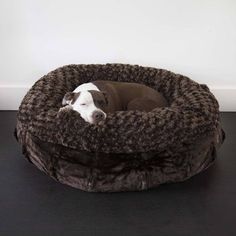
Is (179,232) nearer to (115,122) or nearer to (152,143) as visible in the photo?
(152,143)

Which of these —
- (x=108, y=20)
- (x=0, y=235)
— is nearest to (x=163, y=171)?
(x=0, y=235)

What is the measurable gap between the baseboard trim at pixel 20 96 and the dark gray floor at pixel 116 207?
80cm

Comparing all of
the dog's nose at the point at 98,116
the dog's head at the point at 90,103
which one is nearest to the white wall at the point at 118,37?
the dog's head at the point at 90,103

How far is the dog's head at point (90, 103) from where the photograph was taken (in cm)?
178

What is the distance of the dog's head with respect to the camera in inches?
70.1

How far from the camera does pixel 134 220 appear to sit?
1597 mm

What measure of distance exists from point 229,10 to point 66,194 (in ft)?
5.21

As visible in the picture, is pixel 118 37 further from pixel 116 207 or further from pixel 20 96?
pixel 116 207

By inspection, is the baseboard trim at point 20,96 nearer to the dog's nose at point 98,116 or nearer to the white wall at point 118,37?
A: the white wall at point 118,37

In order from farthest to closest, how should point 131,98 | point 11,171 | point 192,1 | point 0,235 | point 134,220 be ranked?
point 192,1 → point 131,98 → point 11,171 → point 134,220 → point 0,235

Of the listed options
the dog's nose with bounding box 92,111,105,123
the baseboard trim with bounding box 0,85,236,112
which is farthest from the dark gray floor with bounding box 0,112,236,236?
the baseboard trim with bounding box 0,85,236,112

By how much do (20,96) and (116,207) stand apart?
134 cm

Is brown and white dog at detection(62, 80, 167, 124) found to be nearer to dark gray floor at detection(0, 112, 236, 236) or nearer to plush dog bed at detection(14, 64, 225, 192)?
plush dog bed at detection(14, 64, 225, 192)

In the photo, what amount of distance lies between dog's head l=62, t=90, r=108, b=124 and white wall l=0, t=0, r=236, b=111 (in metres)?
0.68
